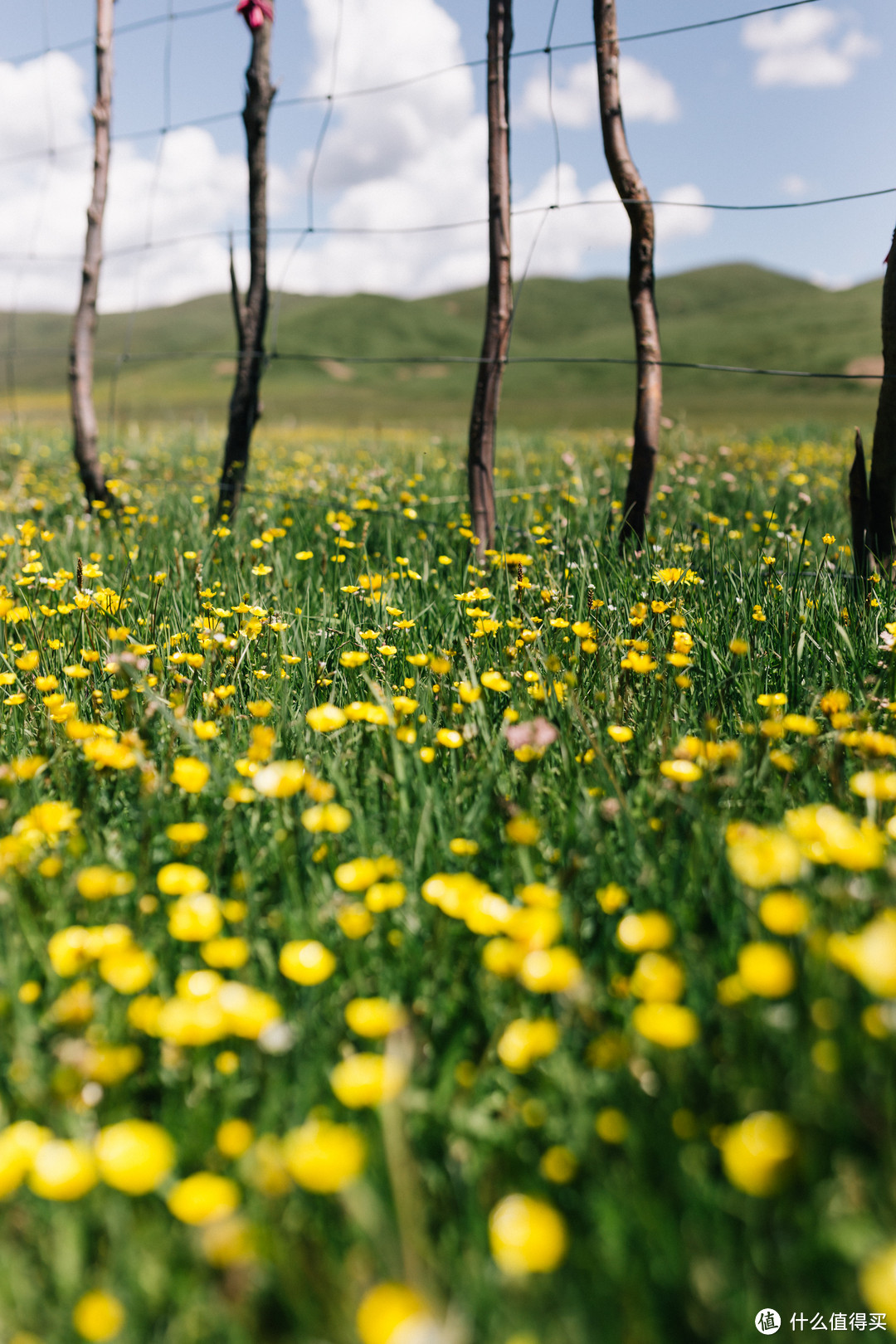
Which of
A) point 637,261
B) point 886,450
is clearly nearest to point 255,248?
point 637,261

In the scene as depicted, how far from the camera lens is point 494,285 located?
390 cm

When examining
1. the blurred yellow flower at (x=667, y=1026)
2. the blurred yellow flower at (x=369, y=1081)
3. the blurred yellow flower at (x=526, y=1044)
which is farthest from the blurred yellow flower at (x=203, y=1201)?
the blurred yellow flower at (x=667, y=1026)

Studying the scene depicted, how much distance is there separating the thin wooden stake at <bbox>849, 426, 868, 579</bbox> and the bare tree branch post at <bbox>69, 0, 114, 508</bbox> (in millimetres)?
4915

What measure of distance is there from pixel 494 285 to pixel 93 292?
11.9 feet

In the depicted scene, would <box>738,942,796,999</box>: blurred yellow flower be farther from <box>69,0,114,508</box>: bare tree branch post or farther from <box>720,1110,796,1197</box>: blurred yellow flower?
<box>69,0,114,508</box>: bare tree branch post

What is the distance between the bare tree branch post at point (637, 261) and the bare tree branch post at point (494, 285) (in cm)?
46

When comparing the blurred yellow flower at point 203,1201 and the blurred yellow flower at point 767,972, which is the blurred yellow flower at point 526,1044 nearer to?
the blurred yellow flower at point 767,972

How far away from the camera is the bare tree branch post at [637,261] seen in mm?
3756

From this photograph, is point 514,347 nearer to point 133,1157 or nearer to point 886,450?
point 886,450

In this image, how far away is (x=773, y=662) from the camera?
8.71 ft

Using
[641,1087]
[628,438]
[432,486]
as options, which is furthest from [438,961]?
[628,438]

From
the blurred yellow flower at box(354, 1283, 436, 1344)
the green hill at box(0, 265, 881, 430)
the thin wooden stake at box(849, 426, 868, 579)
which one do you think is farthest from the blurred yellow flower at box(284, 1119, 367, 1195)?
the green hill at box(0, 265, 881, 430)

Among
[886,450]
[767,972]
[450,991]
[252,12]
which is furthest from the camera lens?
[252,12]

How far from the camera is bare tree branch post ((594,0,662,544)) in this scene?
3.76 meters
